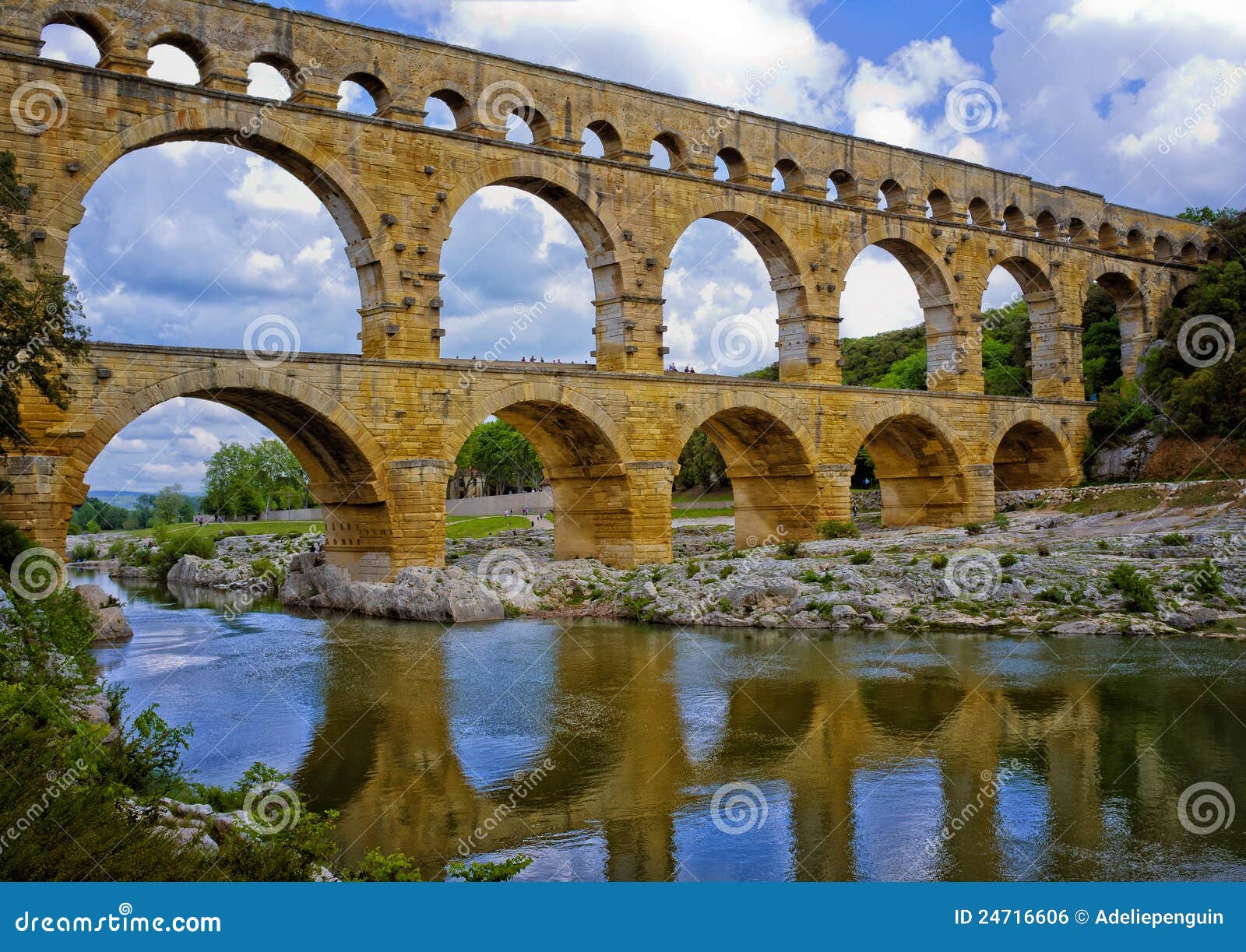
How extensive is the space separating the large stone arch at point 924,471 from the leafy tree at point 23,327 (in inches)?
855

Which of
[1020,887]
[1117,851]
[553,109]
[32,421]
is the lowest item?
[1117,851]

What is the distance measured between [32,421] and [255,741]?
1002 centimetres

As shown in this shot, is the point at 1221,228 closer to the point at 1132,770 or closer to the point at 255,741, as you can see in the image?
the point at 1132,770

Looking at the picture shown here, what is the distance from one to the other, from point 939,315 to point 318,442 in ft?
65.1

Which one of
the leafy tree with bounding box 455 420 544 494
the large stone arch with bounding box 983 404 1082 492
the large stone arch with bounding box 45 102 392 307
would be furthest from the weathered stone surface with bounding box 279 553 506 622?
the leafy tree with bounding box 455 420 544 494

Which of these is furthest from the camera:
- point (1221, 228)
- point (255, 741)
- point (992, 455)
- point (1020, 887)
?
point (1221, 228)

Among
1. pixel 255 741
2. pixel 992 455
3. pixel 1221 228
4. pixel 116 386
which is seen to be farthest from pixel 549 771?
pixel 1221 228

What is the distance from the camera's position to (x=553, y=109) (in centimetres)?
2670

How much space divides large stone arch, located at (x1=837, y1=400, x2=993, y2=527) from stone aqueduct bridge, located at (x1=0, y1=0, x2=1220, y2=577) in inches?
3.4

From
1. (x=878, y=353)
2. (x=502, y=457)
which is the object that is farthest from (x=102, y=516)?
(x=878, y=353)

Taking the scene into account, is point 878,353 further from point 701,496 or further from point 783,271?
point 783,271

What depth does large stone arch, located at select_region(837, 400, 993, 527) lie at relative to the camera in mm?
33656

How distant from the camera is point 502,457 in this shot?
6081 cm

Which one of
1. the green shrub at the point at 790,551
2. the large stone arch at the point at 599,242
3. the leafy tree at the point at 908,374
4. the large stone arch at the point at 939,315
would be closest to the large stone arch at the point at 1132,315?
the leafy tree at the point at 908,374
